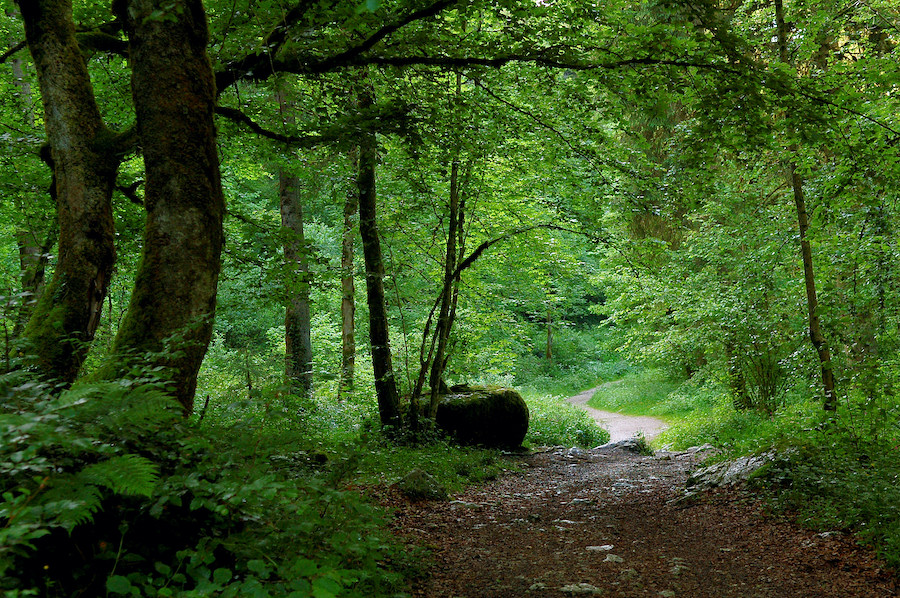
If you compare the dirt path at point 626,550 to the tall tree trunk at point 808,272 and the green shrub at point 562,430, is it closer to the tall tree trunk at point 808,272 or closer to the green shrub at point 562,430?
the tall tree trunk at point 808,272

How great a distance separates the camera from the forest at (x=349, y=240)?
258 centimetres

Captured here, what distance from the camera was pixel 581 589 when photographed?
153 inches

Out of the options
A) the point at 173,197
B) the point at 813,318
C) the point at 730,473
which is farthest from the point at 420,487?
the point at 813,318

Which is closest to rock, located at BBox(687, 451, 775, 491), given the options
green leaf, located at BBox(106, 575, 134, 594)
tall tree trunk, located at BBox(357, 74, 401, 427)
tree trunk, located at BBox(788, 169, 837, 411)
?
tree trunk, located at BBox(788, 169, 837, 411)

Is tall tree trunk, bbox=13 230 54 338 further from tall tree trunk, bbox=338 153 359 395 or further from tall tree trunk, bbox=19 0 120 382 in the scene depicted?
tall tree trunk, bbox=338 153 359 395

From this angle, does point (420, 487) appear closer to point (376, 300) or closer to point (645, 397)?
point (376, 300)

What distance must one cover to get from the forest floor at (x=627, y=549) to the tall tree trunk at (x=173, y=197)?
2507mm

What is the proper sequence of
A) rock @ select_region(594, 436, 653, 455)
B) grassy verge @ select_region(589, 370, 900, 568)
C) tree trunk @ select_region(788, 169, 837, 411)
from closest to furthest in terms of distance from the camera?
grassy verge @ select_region(589, 370, 900, 568)
tree trunk @ select_region(788, 169, 837, 411)
rock @ select_region(594, 436, 653, 455)

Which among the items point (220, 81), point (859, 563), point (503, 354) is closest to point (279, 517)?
point (220, 81)

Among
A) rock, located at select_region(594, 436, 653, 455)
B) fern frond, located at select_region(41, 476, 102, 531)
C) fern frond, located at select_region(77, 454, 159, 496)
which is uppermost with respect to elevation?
fern frond, located at select_region(77, 454, 159, 496)

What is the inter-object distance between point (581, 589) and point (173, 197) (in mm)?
3993

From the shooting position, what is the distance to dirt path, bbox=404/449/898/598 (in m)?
3.93

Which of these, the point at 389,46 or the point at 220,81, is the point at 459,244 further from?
the point at 220,81

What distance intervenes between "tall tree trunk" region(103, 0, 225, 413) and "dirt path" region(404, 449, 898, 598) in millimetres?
2511
